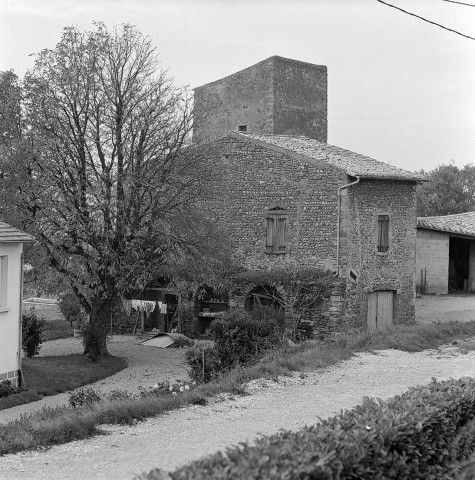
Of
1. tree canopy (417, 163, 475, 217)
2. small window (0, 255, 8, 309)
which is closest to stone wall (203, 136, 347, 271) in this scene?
small window (0, 255, 8, 309)

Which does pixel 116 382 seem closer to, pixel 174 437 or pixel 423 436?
pixel 174 437

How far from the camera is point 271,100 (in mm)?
31422

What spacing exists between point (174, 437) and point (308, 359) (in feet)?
20.5

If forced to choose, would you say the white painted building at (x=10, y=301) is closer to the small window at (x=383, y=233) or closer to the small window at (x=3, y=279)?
the small window at (x=3, y=279)

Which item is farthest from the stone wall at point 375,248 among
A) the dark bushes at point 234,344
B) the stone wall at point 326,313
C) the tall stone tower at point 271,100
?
the tall stone tower at point 271,100

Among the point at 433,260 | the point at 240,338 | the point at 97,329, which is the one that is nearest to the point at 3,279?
the point at 240,338

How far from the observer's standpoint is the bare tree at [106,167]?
21766 millimetres

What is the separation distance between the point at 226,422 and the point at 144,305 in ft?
59.3

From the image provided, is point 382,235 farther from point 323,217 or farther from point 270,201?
point 270,201

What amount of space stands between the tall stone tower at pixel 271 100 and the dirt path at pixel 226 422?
1760 cm

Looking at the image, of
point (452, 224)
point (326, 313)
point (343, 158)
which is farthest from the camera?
point (452, 224)

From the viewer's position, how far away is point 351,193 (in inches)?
979

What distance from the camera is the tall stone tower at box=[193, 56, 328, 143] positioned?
31625mm

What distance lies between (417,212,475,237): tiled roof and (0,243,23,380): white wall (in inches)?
755
